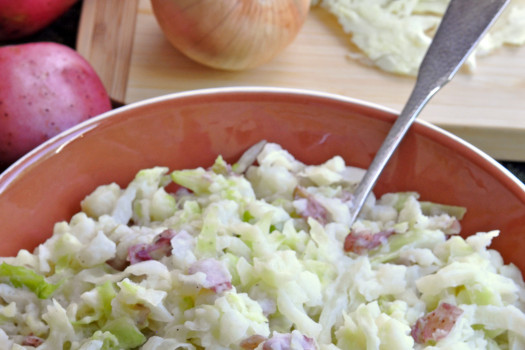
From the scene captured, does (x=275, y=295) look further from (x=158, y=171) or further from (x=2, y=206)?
(x=2, y=206)

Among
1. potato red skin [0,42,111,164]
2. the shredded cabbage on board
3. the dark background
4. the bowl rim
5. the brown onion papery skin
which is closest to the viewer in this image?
the bowl rim

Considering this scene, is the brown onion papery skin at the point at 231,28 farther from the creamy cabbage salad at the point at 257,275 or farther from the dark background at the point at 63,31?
the creamy cabbage salad at the point at 257,275

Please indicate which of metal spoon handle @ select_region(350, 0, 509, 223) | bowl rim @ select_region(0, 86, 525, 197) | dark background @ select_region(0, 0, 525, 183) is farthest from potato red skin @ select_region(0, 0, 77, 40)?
metal spoon handle @ select_region(350, 0, 509, 223)

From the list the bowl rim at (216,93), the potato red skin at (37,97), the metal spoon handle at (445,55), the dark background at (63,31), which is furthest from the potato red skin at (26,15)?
the metal spoon handle at (445,55)

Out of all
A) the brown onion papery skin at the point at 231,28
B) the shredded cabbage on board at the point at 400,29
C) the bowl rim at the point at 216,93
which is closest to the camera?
the bowl rim at the point at 216,93

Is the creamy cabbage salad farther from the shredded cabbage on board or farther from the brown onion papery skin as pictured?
the shredded cabbage on board

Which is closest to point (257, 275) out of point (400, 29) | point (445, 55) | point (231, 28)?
point (445, 55)
